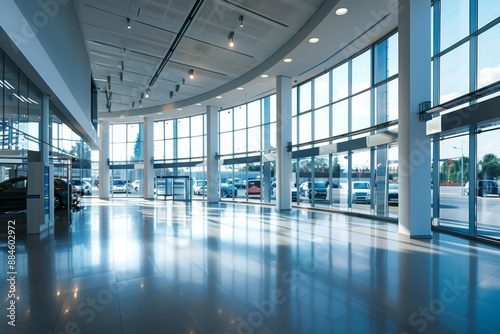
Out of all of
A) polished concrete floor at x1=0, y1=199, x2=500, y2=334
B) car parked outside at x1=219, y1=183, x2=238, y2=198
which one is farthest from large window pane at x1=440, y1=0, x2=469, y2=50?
car parked outside at x1=219, y1=183, x2=238, y2=198

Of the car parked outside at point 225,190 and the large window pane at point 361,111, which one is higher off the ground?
the large window pane at point 361,111

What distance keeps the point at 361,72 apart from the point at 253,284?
917 centimetres

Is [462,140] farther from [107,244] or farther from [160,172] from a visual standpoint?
[160,172]

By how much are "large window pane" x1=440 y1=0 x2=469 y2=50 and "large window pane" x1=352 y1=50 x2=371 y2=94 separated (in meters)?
2.66

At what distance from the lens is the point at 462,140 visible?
6.88m

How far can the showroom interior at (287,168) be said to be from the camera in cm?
309

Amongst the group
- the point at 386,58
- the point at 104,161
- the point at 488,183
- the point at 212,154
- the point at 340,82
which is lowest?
the point at 488,183

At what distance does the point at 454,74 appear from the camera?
700cm

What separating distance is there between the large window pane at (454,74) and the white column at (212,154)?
1182 centimetres

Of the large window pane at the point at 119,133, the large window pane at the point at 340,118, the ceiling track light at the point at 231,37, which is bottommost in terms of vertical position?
the large window pane at the point at 340,118

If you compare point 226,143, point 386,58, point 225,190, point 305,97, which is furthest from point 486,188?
point 225,190

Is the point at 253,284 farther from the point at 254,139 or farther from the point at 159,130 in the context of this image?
the point at 159,130

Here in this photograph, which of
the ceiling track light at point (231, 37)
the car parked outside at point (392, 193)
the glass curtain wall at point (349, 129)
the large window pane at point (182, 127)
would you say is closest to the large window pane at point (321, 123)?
the glass curtain wall at point (349, 129)

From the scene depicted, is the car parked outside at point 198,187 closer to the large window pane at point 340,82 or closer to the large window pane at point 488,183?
the large window pane at point 340,82
